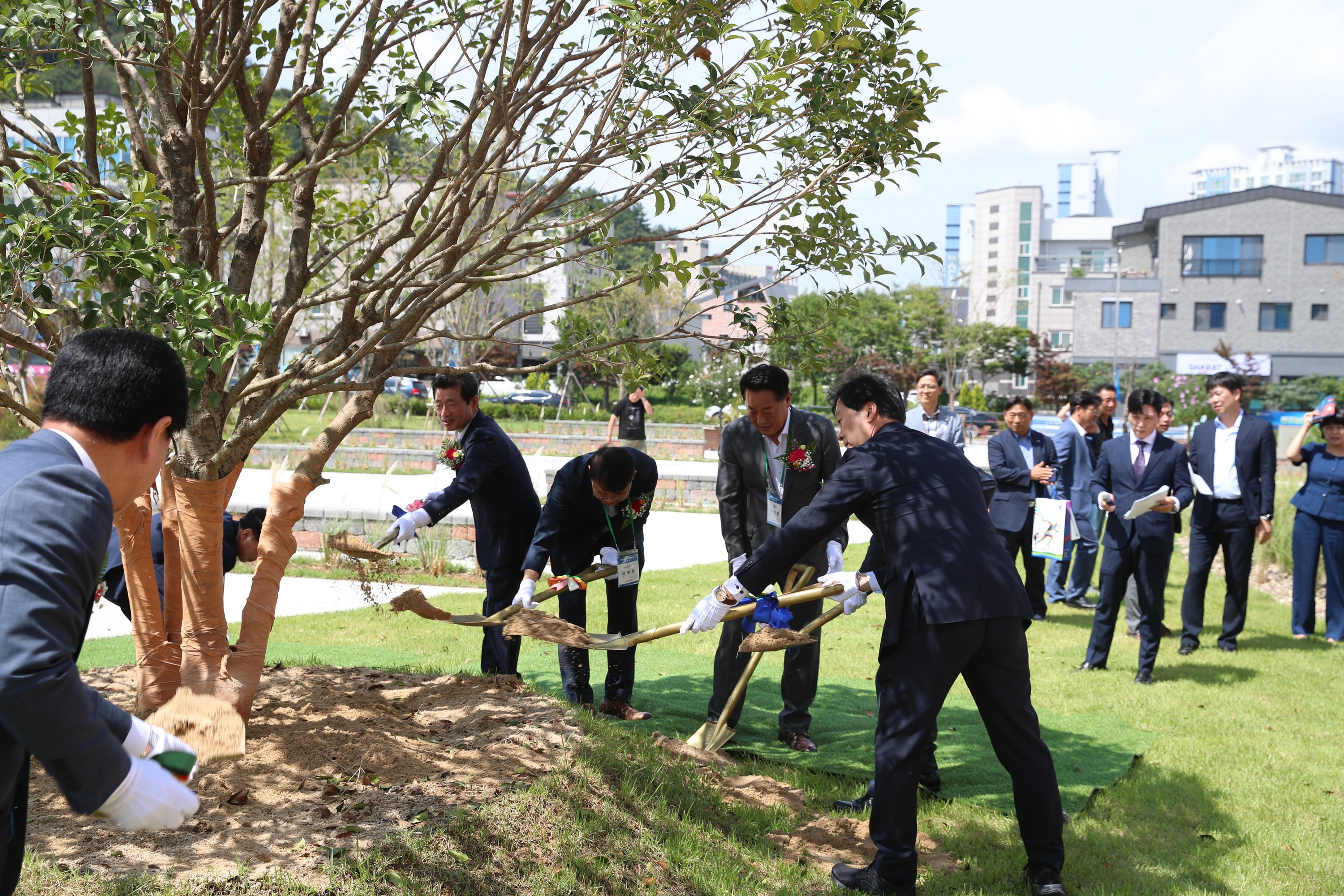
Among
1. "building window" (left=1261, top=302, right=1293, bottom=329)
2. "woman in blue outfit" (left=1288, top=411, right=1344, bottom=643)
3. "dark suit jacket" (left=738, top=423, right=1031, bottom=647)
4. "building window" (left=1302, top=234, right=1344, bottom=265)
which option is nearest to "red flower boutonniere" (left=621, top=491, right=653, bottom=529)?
"dark suit jacket" (left=738, top=423, right=1031, bottom=647)

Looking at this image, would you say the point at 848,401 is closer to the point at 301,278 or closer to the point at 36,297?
the point at 301,278

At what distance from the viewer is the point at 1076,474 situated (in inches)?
358

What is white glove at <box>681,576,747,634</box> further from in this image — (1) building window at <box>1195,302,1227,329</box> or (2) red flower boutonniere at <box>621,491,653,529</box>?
(1) building window at <box>1195,302,1227,329</box>

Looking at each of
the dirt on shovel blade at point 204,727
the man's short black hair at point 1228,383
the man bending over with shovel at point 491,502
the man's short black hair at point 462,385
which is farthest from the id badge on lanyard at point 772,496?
the man's short black hair at point 1228,383

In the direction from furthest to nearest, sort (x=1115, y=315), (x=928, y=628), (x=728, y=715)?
(x=1115, y=315), (x=728, y=715), (x=928, y=628)

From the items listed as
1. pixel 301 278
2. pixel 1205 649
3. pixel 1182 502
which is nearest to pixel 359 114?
pixel 301 278

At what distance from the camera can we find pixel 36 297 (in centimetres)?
342

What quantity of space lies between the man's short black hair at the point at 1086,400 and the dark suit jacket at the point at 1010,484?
0.88 meters

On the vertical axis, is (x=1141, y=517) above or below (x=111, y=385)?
below

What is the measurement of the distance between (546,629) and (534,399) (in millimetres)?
39245

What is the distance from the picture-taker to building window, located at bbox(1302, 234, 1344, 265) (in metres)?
44.6

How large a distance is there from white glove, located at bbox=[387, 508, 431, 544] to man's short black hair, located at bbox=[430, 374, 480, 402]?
646mm

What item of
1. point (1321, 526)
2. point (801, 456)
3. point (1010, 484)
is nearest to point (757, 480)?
point (801, 456)

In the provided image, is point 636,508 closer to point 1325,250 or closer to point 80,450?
point 80,450
